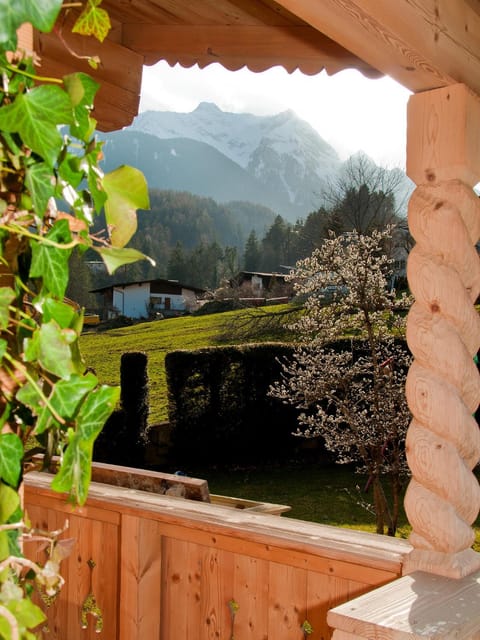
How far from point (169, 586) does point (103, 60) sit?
1717mm

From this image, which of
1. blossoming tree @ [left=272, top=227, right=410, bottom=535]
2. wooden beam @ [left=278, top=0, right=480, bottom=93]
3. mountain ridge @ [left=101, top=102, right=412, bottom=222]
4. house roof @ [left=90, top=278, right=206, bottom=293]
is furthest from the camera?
mountain ridge @ [left=101, top=102, right=412, bottom=222]

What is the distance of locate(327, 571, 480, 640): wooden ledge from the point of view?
Result: 49.9 inches

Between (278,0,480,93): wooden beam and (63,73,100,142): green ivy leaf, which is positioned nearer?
(63,73,100,142): green ivy leaf

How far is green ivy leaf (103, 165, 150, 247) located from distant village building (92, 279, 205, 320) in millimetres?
12737

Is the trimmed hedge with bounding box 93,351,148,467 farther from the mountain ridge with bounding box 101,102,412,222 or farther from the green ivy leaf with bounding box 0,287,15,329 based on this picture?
the mountain ridge with bounding box 101,102,412,222

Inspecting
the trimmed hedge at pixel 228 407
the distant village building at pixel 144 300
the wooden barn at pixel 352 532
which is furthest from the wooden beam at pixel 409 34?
the distant village building at pixel 144 300

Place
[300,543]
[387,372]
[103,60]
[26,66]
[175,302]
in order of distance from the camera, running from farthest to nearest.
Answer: [175,302]
[387,372]
[103,60]
[300,543]
[26,66]

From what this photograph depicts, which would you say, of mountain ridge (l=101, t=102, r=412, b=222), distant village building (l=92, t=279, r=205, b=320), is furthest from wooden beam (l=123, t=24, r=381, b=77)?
mountain ridge (l=101, t=102, r=412, b=222)

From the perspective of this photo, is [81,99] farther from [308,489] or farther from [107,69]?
[308,489]

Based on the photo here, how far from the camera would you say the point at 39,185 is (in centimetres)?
49

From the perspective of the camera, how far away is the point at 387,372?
23.4 ft

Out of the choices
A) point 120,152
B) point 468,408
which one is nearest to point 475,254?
point 468,408

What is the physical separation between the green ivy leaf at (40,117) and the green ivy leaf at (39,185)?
0.01m

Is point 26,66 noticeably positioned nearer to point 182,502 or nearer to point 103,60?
point 182,502
